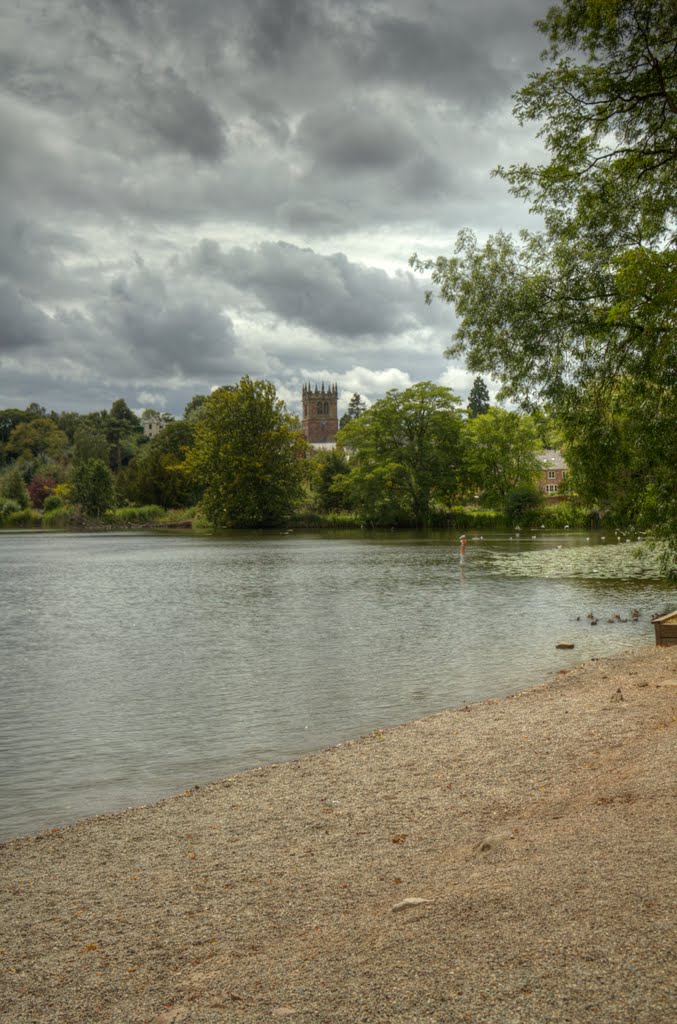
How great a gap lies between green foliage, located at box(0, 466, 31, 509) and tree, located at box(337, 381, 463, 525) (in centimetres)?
6681

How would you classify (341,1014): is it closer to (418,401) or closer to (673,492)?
(673,492)

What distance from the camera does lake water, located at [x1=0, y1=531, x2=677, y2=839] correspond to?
36.7 feet

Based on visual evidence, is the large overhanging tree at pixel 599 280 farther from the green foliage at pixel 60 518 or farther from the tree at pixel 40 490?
the tree at pixel 40 490

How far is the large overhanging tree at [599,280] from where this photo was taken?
15.2m

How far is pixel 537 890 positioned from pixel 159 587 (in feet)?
101

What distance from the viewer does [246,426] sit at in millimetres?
93375

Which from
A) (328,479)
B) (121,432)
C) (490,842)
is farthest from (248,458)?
(121,432)

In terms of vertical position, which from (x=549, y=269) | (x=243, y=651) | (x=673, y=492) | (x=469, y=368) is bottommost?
(x=243, y=651)

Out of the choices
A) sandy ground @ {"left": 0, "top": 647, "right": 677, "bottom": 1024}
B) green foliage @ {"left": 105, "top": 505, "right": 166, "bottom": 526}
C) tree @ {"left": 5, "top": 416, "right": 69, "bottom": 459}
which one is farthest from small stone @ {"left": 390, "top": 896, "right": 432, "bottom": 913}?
tree @ {"left": 5, "top": 416, "right": 69, "bottom": 459}

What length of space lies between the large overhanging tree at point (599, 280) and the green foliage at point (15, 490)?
12011 centimetres

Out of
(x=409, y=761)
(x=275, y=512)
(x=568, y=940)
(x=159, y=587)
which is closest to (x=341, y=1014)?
(x=568, y=940)

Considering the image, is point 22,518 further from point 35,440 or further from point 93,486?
point 35,440

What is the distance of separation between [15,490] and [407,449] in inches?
2868

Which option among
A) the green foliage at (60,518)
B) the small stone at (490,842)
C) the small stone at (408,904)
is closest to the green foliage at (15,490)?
the green foliage at (60,518)
